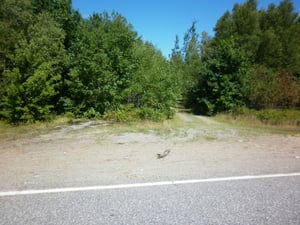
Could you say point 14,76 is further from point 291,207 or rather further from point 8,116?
point 291,207

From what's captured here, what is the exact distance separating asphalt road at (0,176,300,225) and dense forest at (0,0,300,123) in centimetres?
1010

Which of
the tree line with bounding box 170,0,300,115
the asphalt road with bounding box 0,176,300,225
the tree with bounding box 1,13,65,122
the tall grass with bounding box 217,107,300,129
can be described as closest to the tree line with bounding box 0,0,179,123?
the tree with bounding box 1,13,65,122

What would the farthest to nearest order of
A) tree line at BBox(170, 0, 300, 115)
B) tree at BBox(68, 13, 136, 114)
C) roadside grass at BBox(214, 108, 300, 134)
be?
tree line at BBox(170, 0, 300, 115), roadside grass at BBox(214, 108, 300, 134), tree at BBox(68, 13, 136, 114)

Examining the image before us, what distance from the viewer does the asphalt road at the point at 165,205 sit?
2.98 meters

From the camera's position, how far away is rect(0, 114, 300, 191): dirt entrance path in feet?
14.6

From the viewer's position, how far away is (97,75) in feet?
48.8

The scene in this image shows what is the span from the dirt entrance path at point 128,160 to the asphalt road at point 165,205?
1.66 feet

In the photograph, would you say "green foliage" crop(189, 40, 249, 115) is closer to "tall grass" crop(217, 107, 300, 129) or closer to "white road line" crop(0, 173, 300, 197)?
"tall grass" crop(217, 107, 300, 129)

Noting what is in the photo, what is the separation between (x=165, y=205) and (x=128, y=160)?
248 centimetres

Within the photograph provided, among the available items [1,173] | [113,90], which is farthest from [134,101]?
[1,173]

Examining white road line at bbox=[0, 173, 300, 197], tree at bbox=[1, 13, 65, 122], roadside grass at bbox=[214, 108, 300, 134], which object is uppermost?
tree at bbox=[1, 13, 65, 122]

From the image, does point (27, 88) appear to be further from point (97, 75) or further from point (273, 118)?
point (273, 118)

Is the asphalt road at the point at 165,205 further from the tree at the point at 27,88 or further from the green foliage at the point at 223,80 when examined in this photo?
the green foliage at the point at 223,80

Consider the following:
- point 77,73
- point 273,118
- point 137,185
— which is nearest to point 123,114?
point 77,73
